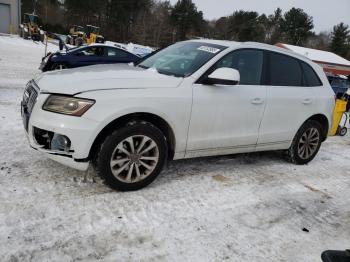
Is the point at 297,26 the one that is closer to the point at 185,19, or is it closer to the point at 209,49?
the point at 185,19

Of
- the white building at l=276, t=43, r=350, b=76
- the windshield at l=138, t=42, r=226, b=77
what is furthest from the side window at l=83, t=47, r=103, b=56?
the white building at l=276, t=43, r=350, b=76

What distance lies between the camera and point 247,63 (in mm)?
4570

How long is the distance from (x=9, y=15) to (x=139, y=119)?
37228 millimetres

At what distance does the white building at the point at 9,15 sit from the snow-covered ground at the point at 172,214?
3488cm

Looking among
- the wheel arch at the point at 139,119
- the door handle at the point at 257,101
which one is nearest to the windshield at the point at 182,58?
the wheel arch at the point at 139,119

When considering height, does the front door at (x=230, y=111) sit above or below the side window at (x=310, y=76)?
below

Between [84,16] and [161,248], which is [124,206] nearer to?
[161,248]

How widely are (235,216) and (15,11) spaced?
125 feet

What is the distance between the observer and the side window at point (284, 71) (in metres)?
4.82

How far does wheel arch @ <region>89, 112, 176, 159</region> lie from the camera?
11.7 ft

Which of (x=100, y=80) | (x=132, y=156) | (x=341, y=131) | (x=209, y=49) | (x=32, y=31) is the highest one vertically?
(x=209, y=49)

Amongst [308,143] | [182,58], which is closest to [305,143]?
[308,143]

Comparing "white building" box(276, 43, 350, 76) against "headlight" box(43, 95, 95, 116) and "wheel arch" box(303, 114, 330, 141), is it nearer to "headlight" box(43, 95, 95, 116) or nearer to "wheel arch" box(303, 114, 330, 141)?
"wheel arch" box(303, 114, 330, 141)

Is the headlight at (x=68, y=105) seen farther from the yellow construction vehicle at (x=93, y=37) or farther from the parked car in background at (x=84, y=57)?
the yellow construction vehicle at (x=93, y=37)
